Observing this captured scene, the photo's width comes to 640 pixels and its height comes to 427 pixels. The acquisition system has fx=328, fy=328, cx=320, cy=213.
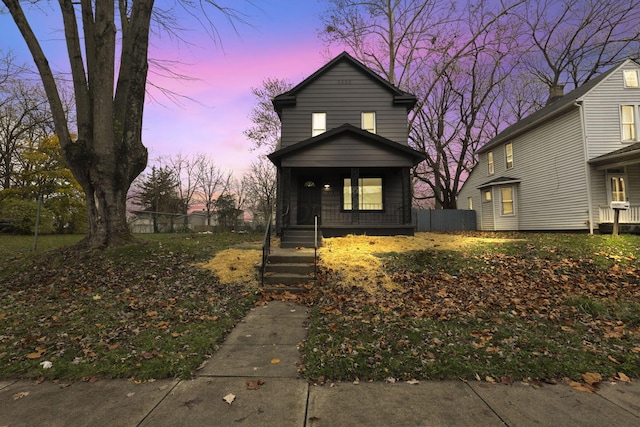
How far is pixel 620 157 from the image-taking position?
43.6 ft

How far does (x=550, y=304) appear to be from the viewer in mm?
5988

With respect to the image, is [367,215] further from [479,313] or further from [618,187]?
[618,187]

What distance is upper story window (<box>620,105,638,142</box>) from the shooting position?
49.9 feet

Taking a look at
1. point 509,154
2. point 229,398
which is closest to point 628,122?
point 509,154

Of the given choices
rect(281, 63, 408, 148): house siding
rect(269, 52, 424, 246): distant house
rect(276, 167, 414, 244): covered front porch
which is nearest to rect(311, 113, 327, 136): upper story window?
rect(269, 52, 424, 246): distant house

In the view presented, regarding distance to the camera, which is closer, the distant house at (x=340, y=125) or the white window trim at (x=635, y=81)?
the distant house at (x=340, y=125)

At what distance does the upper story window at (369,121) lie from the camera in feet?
50.4

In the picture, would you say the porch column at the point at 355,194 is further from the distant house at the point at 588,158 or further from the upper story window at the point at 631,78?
the upper story window at the point at 631,78

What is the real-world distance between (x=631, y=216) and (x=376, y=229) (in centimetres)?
1136

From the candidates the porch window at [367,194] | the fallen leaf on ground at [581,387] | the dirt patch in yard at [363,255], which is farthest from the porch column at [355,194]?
the fallen leaf on ground at [581,387]

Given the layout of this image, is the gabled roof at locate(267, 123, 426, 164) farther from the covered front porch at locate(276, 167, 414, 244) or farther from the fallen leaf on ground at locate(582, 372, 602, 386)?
the fallen leaf on ground at locate(582, 372, 602, 386)

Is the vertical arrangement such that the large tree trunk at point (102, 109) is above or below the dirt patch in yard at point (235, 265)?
above

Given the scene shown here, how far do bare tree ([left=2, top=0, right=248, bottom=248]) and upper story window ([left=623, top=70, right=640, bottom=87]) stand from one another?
2020 centimetres

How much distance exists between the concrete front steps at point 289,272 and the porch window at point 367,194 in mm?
6711
